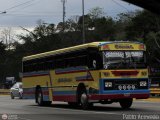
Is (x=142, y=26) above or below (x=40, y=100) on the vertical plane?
above

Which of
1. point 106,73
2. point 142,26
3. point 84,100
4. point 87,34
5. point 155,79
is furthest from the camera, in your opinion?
point 87,34

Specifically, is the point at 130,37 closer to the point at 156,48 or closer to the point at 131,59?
the point at 156,48

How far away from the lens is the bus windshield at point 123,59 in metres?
22.4

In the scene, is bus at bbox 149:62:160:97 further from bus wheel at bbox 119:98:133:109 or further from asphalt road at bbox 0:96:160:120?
asphalt road at bbox 0:96:160:120

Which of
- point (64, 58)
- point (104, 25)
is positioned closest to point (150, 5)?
point (64, 58)

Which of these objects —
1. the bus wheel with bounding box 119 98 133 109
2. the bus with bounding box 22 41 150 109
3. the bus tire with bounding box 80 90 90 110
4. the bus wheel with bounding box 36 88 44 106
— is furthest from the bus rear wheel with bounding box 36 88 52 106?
the bus wheel with bounding box 119 98 133 109

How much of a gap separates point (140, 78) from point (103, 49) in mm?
2085

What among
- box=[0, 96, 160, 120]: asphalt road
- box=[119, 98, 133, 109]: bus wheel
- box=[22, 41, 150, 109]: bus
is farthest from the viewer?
box=[119, 98, 133, 109]: bus wheel

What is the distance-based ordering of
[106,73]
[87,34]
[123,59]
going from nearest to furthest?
[106,73], [123,59], [87,34]

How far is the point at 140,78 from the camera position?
22875 mm

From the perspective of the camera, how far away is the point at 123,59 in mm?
22656

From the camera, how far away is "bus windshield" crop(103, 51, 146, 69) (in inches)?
882

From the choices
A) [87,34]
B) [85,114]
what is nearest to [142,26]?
[87,34]

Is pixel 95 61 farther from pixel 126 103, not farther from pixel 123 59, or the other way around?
pixel 126 103
